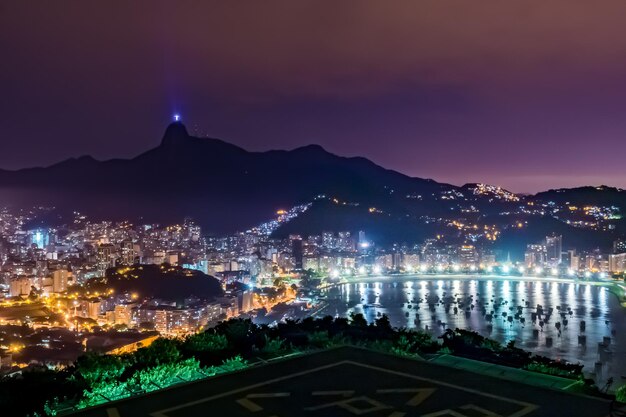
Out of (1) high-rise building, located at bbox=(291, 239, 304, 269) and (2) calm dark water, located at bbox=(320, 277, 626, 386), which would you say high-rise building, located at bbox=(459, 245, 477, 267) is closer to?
(2) calm dark water, located at bbox=(320, 277, 626, 386)

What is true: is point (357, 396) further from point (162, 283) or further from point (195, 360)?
point (162, 283)

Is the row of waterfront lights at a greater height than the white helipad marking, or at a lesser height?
lesser

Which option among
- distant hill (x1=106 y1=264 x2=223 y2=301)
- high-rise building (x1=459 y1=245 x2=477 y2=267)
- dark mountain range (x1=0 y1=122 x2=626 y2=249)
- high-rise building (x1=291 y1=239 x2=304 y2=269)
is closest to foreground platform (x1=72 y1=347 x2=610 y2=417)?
distant hill (x1=106 y1=264 x2=223 y2=301)

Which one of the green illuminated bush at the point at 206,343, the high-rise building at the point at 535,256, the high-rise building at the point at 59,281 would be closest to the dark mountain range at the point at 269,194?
the high-rise building at the point at 535,256

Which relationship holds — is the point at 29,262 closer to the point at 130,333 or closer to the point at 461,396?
the point at 130,333

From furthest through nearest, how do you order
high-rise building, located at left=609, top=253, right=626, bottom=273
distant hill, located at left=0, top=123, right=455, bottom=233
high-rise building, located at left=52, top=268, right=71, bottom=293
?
1. distant hill, located at left=0, top=123, right=455, bottom=233
2. high-rise building, located at left=609, top=253, right=626, bottom=273
3. high-rise building, located at left=52, top=268, right=71, bottom=293

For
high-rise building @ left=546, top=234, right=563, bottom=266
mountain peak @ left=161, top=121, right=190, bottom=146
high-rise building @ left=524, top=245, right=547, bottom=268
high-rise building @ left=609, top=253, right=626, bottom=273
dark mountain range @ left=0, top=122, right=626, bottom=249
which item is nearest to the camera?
high-rise building @ left=609, top=253, right=626, bottom=273

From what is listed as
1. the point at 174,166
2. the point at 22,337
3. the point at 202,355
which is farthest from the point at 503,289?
the point at 174,166

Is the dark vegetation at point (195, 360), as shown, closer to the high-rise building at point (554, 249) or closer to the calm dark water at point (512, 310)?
the calm dark water at point (512, 310)
